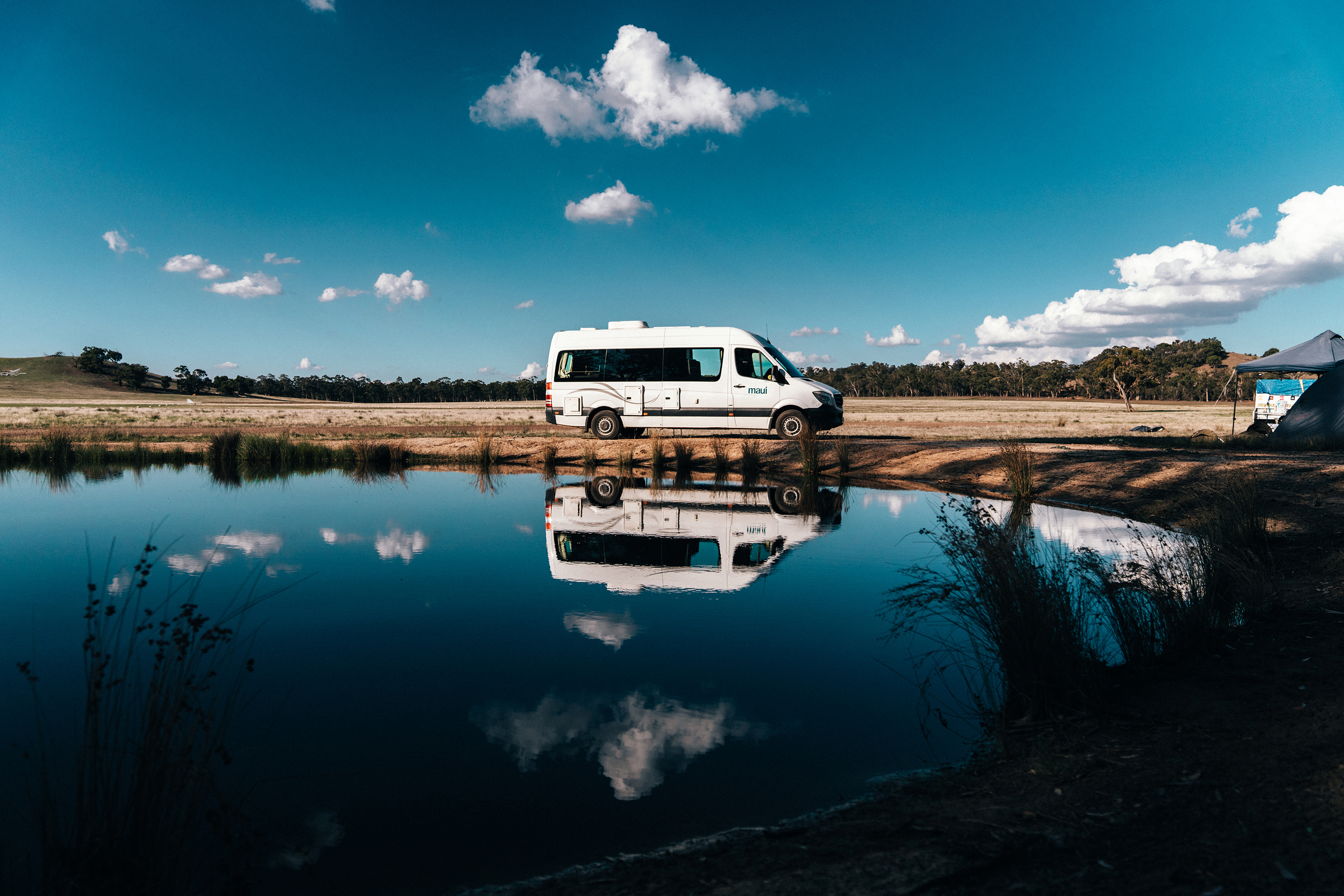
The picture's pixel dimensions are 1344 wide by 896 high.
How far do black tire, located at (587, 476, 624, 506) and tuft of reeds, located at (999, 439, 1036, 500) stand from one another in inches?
270

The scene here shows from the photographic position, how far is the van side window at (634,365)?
19.0m

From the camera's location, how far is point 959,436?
23.8m

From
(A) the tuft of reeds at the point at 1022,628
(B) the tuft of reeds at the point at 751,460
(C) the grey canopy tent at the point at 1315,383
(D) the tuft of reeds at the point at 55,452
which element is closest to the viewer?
(A) the tuft of reeds at the point at 1022,628

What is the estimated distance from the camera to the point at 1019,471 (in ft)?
39.9

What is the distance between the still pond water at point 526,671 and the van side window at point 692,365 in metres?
8.52

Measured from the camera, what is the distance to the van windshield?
60.3 feet

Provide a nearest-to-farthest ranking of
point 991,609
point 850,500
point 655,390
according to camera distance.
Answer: point 991,609 → point 850,500 → point 655,390

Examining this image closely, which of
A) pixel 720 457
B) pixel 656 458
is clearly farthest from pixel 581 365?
pixel 720 457

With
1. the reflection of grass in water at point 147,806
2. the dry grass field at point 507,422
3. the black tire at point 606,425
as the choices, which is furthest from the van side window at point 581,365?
the reflection of grass in water at point 147,806

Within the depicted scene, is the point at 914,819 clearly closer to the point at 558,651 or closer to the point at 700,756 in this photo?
Result: the point at 700,756

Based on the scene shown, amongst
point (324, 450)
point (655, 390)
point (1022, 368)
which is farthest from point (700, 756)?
point (1022, 368)

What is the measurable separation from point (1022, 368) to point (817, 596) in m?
176

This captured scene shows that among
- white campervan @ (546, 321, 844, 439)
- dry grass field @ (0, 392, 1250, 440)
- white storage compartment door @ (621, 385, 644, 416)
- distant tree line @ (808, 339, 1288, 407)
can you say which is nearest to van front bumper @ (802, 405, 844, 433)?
white campervan @ (546, 321, 844, 439)

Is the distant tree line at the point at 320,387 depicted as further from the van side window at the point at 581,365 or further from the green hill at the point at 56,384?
the van side window at the point at 581,365
